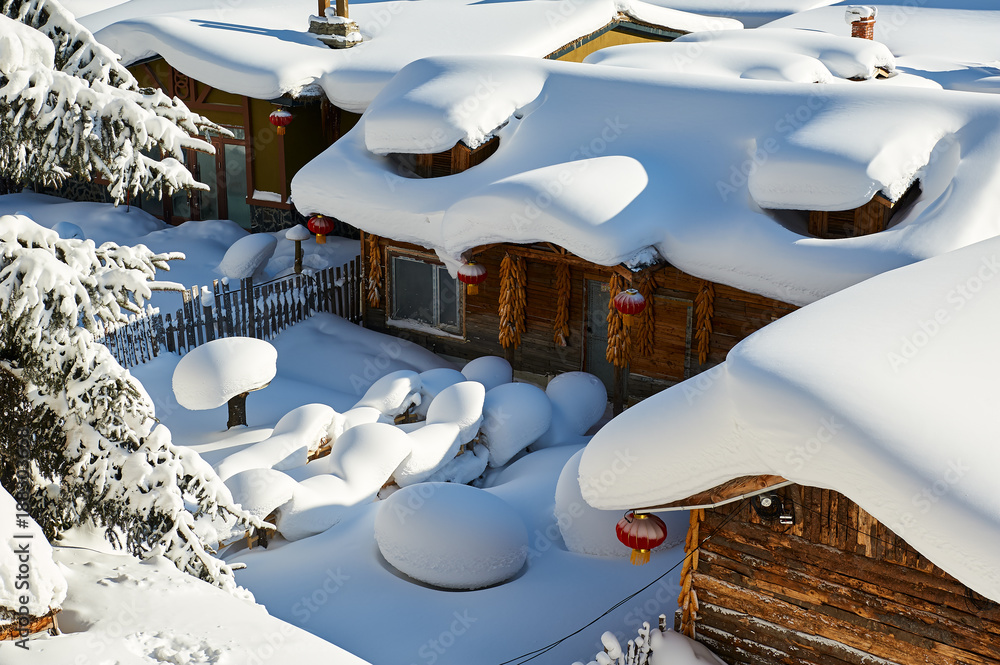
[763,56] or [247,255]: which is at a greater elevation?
[763,56]

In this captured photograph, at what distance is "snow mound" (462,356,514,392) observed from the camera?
15.2 meters

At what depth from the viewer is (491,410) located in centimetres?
1357

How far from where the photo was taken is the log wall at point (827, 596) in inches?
282

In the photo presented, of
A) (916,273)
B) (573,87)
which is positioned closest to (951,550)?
(916,273)

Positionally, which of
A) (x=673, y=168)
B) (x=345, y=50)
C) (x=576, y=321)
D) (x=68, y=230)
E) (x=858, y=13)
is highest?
(x=858, y=13)

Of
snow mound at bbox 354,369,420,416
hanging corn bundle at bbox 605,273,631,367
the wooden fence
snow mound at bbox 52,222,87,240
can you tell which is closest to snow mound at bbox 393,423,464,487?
snow mound at bbox 354,369,420,416

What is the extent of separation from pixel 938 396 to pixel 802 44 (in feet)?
50.7

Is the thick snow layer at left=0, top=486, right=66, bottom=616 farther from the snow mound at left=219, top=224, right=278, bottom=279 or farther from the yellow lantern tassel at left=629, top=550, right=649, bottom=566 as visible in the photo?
the snow mound at left=219, top=224, right=278, bottom=279

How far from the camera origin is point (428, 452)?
41.5ft

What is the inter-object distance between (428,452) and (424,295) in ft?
16.9

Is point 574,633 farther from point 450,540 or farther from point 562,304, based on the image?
point 562,304

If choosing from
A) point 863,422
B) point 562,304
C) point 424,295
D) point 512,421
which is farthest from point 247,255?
point 863,422

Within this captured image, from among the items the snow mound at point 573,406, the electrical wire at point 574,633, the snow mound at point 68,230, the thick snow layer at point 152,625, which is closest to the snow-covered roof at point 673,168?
the snow mound at point 573,406

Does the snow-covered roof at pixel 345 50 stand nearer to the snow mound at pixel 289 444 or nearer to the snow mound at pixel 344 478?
the snow mound at pixel 289 444
